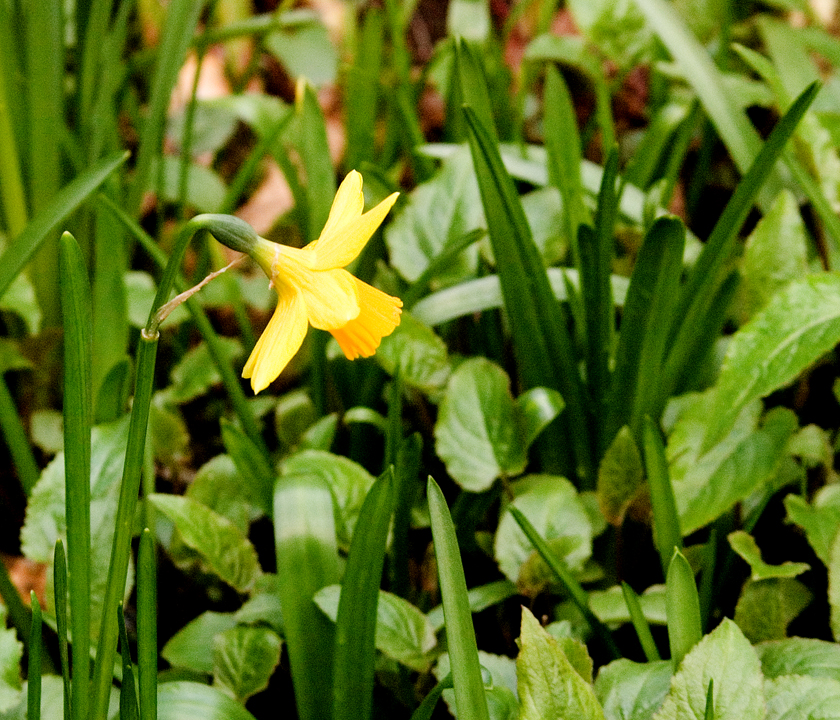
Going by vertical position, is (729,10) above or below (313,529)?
above

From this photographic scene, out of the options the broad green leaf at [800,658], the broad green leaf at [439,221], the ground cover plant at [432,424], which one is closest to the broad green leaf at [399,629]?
the ground cover plant at [432,424]

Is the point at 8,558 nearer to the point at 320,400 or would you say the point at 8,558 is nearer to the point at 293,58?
the point at 320,400

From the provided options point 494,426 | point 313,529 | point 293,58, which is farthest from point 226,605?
point 293,58

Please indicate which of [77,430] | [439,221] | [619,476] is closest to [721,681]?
[619,476]

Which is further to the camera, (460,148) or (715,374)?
(460,148)

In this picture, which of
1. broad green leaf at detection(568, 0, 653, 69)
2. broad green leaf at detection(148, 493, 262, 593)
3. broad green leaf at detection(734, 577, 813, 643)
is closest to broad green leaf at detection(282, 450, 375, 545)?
broad green leaf at detection(148, 493, 262, 593)

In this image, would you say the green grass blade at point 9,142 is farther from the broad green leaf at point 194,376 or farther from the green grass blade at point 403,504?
the green grass blade at point 403,504

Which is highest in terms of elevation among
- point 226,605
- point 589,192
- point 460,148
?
point 460,148

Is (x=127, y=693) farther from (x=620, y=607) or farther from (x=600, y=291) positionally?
(x=600, y=291)
